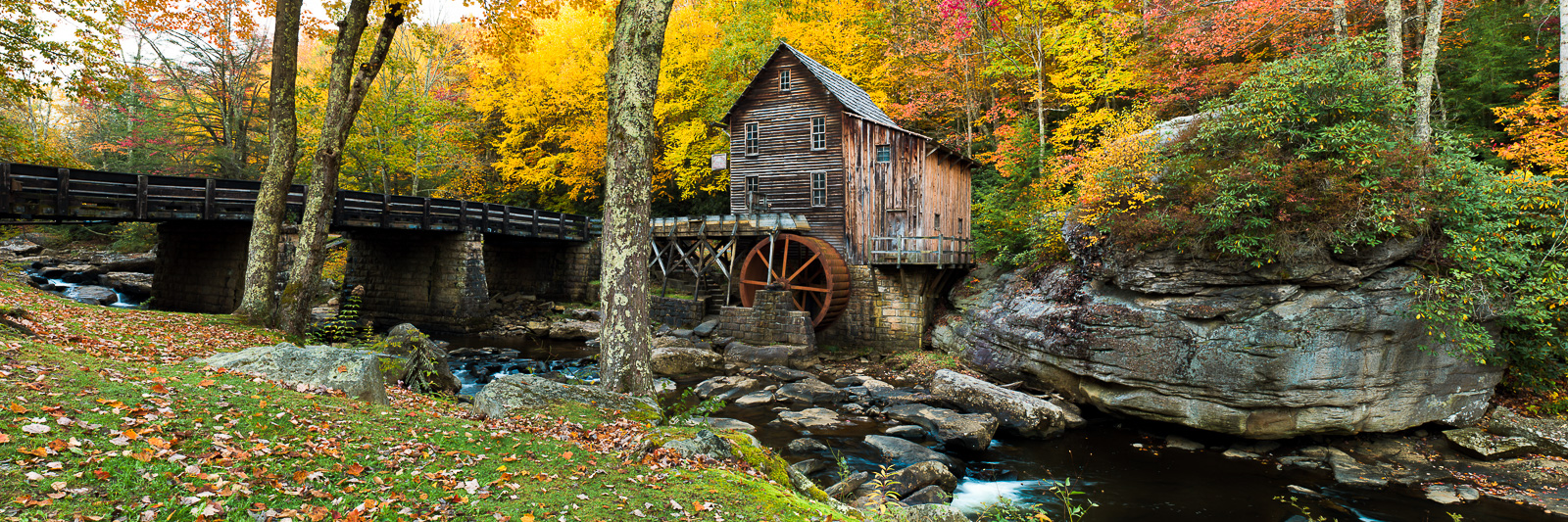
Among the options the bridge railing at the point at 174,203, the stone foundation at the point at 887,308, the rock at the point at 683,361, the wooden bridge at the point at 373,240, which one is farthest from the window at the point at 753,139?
the bridge railing at the point at 174,203

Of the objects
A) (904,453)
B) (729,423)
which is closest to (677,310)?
(729,423)

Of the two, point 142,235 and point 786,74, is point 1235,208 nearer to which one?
point 786,74

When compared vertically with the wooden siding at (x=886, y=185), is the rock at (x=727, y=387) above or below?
below

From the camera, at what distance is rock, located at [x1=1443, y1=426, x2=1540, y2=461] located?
28.9 ft

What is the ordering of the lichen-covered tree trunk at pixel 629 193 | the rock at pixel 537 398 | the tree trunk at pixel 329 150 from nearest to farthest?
the rock at pixel 537 398 → the lichen-covered tree trunk at pixel 629 193 → the tree trunk at pixel 329 150

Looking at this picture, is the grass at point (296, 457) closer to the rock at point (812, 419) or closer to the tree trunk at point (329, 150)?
the tree trunk at point (329, 150)

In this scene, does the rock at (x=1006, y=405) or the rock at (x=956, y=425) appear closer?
the rock at (x=956, y=425)

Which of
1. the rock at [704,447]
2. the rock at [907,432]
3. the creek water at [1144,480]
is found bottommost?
the creek water at [1144,480]

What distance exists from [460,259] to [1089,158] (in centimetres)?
1788

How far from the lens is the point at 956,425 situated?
9938 millimetres

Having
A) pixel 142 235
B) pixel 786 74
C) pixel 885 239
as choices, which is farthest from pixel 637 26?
pixel 142 235

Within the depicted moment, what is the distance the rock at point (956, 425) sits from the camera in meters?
9.63

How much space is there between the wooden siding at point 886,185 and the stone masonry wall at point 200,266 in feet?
50.4

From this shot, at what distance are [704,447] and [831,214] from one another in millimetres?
14059
